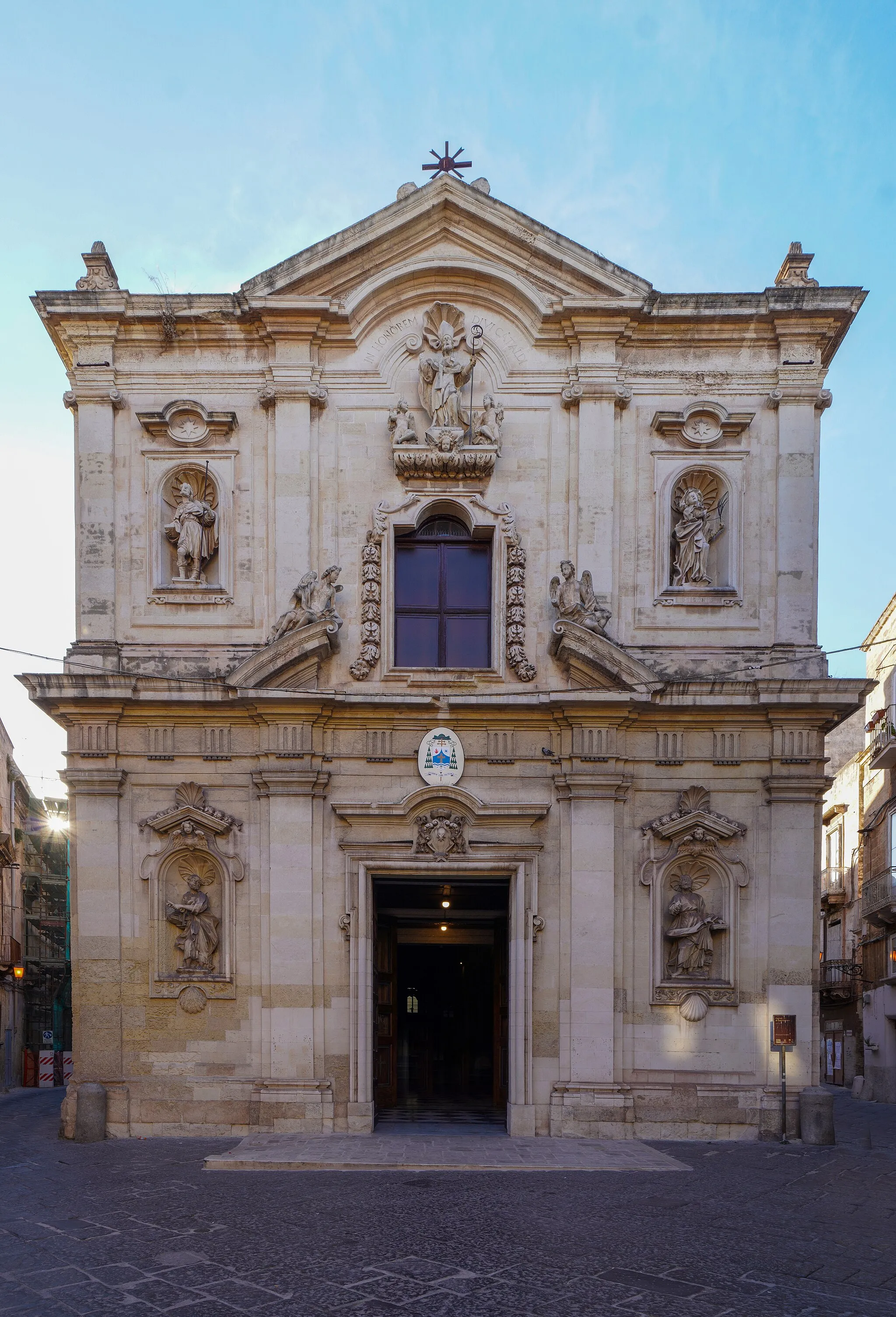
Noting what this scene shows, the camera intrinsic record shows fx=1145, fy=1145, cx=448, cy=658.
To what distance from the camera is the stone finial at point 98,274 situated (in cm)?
1602

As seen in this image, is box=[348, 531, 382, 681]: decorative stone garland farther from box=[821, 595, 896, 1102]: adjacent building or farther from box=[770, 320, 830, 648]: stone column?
box=[821, 595, 896, 1102]: adjacent building

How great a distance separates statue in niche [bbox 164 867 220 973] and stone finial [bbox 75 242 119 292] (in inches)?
327

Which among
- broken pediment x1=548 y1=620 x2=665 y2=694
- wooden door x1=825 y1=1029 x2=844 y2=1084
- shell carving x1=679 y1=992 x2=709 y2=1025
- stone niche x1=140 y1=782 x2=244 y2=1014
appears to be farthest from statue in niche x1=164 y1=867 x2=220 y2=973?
wooden door x1=825 y1=1029 x2=844 y2=1084

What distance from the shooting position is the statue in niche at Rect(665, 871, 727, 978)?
15.1 metres

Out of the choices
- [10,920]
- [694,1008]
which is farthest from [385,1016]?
[10,920]

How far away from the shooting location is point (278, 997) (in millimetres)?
14820

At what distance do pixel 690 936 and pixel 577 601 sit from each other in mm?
4668

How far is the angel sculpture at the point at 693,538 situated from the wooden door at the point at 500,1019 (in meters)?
5.64

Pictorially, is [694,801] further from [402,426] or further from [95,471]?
[95,471]

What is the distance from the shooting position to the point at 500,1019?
16500mm

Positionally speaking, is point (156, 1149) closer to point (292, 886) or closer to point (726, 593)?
point (292, 886)

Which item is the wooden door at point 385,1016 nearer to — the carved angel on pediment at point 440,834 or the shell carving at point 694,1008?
the carved angel on pediment at point 440,834

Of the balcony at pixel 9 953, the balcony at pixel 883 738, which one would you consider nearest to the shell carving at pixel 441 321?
the balcony at pixel 883 738

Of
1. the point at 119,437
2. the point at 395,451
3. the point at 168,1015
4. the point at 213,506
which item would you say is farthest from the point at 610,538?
the point at 168,1015
